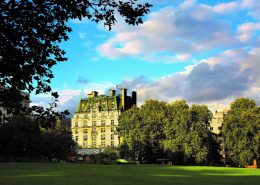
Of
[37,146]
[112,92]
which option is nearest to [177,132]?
[37,146]

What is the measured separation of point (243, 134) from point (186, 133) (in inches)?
489

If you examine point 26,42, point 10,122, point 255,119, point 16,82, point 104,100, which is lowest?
point 10,122

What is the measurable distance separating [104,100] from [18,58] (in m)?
149

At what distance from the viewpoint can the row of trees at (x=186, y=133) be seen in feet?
288

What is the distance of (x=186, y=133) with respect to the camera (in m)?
92.6

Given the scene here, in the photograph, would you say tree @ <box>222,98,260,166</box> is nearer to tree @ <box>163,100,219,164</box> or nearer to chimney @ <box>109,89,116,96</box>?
tree @ <box>163,100,219,164</box>

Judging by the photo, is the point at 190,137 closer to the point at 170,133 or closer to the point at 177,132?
the point at 177,132

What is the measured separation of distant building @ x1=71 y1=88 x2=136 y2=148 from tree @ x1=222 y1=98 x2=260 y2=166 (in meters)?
63.9

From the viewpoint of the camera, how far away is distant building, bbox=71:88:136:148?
495 feet

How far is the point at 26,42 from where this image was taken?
8430 mm

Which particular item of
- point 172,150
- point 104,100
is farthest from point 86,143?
point 172,150

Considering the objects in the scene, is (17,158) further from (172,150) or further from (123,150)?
(172,150)

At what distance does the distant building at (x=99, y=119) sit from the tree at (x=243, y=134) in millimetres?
63862

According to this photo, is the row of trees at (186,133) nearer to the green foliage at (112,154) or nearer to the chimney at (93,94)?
the green foliage at (112,154)
